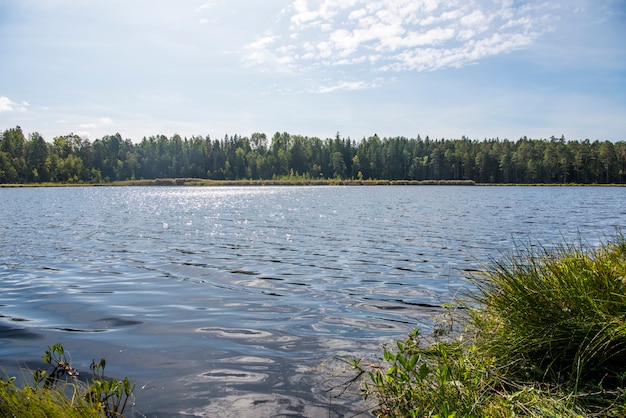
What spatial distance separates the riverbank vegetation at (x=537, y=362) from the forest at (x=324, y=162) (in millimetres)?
169435

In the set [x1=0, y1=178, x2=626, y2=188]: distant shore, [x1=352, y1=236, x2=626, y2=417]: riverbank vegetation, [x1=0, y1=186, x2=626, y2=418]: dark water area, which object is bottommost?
[x1=0, y1=186, x2=626, y2=418]: dark water area

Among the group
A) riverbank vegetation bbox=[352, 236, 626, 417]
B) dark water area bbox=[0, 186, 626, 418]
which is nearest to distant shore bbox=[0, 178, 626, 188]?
dark water area bbox=[0, 186, 626, 418]

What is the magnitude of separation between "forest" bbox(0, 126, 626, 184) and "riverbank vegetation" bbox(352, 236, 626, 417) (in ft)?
556

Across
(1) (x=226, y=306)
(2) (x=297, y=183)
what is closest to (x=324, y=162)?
(2) (x=297, y=183)

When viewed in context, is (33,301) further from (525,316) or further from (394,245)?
(394,245)

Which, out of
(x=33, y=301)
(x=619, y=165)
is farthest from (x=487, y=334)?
(x=619, y=165)

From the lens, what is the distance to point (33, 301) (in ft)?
36.3

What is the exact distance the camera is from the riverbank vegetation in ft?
14.8

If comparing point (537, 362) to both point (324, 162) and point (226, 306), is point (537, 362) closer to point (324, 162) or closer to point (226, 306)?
point (226, 306)

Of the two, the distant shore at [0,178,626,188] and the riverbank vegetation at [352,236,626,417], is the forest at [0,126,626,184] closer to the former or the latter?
the distant shore at [0,178,626,188]

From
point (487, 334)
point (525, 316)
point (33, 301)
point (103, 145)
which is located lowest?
point (33, 301)

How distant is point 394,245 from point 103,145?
7589 inches

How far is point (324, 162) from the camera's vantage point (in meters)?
197

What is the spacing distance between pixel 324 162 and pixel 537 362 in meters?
193
